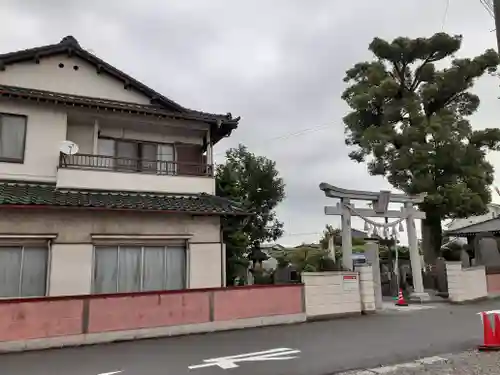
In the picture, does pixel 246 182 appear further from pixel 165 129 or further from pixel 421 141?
pixel 421 141

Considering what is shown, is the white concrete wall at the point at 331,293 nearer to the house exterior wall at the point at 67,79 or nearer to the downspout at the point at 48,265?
the downspout at the point at 48,265

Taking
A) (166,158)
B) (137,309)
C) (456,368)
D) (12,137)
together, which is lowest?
(456,368)

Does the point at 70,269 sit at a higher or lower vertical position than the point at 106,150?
lower

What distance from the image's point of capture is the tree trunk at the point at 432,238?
21.5 meters

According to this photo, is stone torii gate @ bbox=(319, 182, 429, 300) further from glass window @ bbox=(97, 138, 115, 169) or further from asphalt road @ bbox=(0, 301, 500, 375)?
glass window @ bbox=(97, 138, 115, 169)

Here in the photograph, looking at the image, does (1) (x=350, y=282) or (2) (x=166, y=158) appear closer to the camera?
(1) (x=350, y=282)

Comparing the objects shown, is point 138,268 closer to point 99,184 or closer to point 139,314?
point 139,314

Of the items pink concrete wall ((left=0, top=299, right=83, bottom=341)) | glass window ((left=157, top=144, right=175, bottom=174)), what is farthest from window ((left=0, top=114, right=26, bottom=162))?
pink concrete wall ((left=0, top=299, right=83, bottom=341))

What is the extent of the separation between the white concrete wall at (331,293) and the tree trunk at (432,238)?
998 cm

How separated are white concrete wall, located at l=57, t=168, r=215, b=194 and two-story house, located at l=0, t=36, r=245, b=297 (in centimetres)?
3

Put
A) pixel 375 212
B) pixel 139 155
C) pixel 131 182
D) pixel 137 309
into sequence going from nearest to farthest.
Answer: pixel 137 309 < pixel 131 182 < pixel 139 155 < pixel 375 212

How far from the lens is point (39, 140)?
1234 centimetres

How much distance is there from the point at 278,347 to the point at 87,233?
607 centimetres

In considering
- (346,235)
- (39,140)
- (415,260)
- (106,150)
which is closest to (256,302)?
(346,235)
